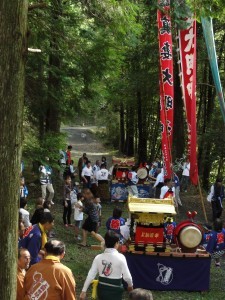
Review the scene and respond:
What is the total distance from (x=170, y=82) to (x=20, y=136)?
42.4 ft

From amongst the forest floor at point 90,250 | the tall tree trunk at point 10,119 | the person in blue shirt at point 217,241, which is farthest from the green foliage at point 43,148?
the tall tree trunk at point 10,119

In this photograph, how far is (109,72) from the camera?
16438 mm

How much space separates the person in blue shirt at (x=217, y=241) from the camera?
11.6 m

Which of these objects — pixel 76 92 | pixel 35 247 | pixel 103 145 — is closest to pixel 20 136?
pixel 35 247

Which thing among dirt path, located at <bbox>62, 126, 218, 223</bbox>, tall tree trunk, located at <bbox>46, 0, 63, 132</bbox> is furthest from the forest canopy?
dirt path, located at <bbox>62, 126, 218, 223</bbox>

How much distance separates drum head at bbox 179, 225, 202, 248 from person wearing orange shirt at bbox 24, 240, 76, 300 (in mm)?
5164

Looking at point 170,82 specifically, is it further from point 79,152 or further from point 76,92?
point 79,152

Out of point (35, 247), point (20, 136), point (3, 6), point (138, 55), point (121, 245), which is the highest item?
point (138, 55)

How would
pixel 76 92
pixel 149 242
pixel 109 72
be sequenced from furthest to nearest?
1. pixel 76 92
2. pixel 109 72
3. pixel 149 242

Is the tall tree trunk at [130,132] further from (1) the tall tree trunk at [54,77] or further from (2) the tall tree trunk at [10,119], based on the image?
(2) the tall tree trunk at [10,119]

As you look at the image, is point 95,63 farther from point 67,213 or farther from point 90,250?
point 90,250

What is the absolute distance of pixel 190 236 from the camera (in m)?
10.2

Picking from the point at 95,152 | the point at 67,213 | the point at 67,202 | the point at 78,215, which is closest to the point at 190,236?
the point at 78,215

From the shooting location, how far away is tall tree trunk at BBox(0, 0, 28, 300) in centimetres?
462
